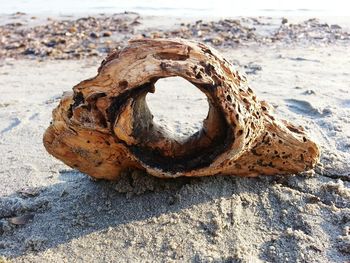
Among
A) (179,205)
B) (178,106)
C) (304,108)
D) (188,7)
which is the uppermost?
(179,205)

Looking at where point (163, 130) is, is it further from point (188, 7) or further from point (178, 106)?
point (188, 7)

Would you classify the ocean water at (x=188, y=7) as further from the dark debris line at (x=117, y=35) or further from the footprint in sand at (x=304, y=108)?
the footprint in sand at (x=304, y=108)

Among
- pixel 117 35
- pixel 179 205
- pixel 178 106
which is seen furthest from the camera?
pixel 117 35

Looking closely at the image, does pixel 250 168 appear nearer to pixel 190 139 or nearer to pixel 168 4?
pixel 190 139

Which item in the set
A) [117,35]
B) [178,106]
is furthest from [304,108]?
[117,35]

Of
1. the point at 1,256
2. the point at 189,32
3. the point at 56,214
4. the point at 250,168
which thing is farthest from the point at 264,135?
the point at 189,32

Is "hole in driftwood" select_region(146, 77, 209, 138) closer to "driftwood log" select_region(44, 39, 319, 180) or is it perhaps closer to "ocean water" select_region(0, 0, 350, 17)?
"driftwood log" select_region(44, 39, 319, 180)
